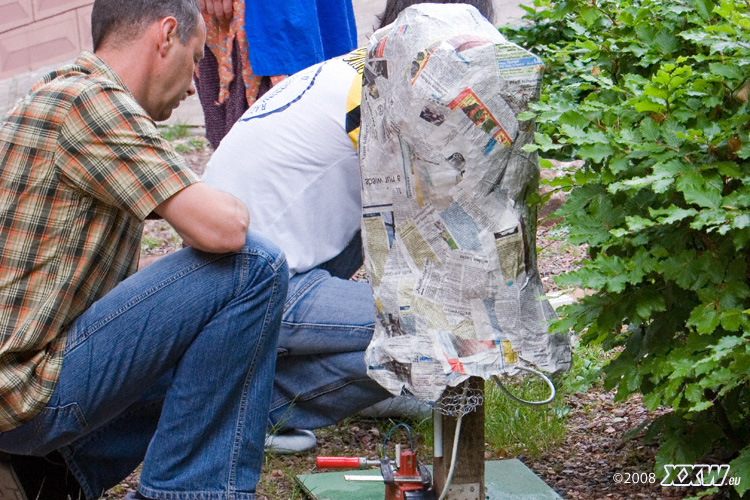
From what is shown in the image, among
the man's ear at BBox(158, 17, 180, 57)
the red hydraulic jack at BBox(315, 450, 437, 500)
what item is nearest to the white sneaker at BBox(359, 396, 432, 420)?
the red hydraulic jack at BBox(315, 450, 437, 500)

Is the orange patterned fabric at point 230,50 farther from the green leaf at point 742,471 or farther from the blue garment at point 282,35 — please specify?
the green leaf at point 742,471

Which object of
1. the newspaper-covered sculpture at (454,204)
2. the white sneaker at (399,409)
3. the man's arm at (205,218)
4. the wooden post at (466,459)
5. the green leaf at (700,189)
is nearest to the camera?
the green leaf at (700,189)

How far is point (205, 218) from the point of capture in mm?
2074

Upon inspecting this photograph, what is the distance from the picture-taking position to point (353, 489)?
8.44ft

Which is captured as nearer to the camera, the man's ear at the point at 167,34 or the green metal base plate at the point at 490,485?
the man's ear at the point at 167,34

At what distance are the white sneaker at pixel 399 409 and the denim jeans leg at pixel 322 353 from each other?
229 mm

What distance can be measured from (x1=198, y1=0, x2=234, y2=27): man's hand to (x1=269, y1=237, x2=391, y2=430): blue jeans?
1185 mm

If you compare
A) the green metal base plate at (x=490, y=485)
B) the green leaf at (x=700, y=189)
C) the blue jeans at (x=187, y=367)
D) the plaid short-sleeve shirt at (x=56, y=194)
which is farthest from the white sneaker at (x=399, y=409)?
the green leaf at (x=700, y=189)

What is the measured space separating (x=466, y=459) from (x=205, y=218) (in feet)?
2.76

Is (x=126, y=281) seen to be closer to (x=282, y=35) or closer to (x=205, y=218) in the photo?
(x=205, y=218)

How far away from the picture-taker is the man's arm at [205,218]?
206 cm

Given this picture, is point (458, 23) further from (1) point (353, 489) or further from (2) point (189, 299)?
(1) point (353, 489)

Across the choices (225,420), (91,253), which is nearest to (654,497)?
(225,420)

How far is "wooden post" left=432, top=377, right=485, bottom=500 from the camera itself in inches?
87.2
